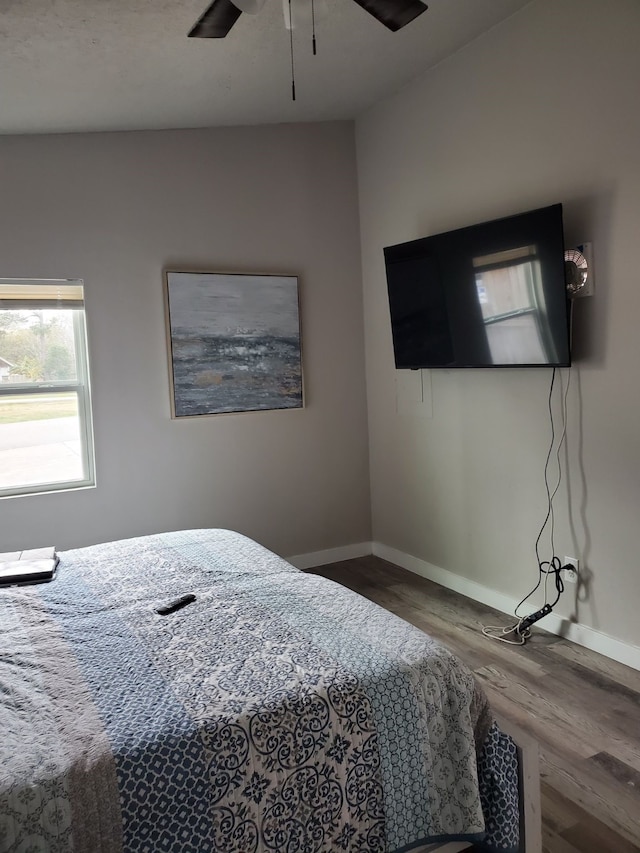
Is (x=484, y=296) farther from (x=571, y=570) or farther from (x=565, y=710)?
(x=565, y=710)

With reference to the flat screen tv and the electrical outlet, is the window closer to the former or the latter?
the flat screen tv

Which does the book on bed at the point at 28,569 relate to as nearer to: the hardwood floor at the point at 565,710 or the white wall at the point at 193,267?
the white wall at the point at 193,267

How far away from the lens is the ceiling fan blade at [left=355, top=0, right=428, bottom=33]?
79.8 inches

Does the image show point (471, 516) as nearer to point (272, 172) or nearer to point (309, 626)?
point (309, 626)

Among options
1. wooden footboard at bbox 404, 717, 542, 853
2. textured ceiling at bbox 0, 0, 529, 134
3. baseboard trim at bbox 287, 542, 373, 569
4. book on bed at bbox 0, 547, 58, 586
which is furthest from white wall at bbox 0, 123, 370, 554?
wooden footboard at bbox 404, 717, 542, 853

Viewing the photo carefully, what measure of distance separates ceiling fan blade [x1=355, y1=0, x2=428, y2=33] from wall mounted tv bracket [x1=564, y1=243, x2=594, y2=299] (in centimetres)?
127

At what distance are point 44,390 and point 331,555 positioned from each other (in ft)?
6.81

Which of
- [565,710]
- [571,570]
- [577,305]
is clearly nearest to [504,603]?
[571,570]

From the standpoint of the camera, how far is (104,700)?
1.58m

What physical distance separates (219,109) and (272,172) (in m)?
0.58

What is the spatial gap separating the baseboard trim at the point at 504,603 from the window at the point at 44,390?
1993 millimetres

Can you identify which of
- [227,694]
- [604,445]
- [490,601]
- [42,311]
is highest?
[42,311]

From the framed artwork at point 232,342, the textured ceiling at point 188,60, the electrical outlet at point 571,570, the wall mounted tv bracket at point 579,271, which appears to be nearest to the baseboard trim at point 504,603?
the electrical outlet at point 571,570

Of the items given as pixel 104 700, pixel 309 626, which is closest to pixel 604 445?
pixel 309 626
